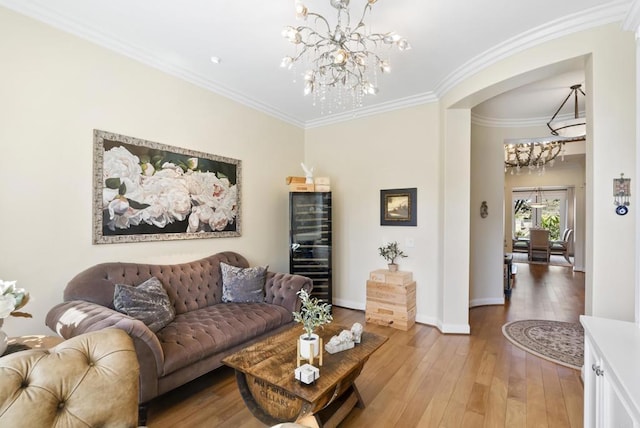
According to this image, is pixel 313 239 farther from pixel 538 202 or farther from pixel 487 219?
pixel 538 202

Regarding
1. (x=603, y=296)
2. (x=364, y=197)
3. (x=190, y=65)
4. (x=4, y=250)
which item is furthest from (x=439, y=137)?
(x=4, y=250)

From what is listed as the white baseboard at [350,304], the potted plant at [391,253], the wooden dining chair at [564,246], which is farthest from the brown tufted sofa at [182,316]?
the wooden dining chair at [564,246]

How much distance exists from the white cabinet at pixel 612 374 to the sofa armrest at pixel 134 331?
241 cm

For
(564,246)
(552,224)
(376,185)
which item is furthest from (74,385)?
(552,224)

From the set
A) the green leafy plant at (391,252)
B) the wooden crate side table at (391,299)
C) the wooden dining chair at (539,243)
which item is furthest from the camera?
the wooden dining chair at (539,243)

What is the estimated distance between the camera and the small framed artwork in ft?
13.2

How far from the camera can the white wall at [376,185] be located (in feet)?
12.8

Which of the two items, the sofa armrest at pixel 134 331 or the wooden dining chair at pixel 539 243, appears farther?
the wooden dining chair at pixel 539 243

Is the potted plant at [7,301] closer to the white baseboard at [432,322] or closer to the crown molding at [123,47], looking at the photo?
the crown molding at [123,47]

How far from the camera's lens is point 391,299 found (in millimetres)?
3812

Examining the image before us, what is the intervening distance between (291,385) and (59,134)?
2661 mm

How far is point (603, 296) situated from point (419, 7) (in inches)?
105

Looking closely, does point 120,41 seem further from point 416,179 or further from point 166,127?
point 416,179

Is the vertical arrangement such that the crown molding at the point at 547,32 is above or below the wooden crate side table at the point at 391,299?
above
